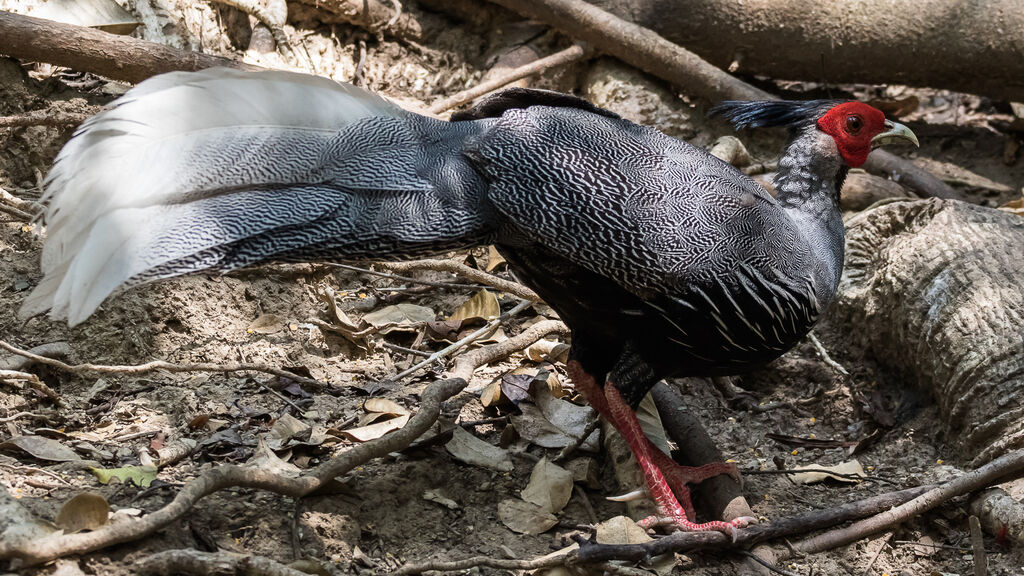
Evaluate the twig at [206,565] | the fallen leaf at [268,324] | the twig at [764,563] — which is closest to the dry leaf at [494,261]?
the fallen leaf at [268,324]

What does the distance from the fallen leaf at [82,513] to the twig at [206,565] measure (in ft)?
0.54

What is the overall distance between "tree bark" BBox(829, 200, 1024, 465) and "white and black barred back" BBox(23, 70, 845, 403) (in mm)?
718

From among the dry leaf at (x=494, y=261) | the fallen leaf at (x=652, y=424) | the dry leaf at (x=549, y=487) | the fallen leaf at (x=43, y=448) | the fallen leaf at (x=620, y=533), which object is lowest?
the dry leaf at (x=549, y=487)

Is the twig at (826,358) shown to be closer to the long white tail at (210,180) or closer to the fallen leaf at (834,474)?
the fallen leaf at (834,474)

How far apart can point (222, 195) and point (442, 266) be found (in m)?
1.74

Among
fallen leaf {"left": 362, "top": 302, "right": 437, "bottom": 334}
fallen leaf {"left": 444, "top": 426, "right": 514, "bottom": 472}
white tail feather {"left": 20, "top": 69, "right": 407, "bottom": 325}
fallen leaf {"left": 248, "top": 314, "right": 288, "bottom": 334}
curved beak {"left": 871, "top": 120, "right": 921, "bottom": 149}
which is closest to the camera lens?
white tail feather {"left": 20, "top": 69, "right": 407, "bottom": 325}

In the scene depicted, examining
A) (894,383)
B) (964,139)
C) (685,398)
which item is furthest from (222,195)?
(964,139)

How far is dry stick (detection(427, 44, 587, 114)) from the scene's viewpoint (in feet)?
17.0

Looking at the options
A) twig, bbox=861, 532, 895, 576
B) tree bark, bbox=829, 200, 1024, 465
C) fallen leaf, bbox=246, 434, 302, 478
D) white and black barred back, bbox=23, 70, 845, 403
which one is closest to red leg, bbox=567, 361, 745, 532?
white and black barred back, bbox=23, 70, 845, 403

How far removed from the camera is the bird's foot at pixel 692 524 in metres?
3.08

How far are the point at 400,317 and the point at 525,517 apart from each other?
1.48m

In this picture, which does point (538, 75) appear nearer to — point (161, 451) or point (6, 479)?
point (161, 451)

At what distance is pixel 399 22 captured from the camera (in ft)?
18.7

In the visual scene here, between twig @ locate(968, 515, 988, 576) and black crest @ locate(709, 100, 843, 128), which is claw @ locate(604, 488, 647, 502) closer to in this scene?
twig @ locate(968, 515, 988, 576)
